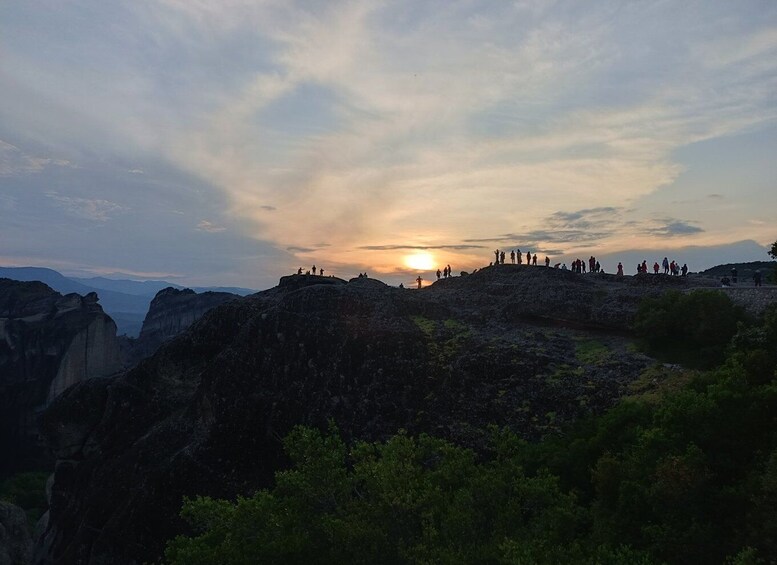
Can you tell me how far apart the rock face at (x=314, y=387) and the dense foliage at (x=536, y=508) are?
1215 cm

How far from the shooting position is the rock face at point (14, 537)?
2028 inches

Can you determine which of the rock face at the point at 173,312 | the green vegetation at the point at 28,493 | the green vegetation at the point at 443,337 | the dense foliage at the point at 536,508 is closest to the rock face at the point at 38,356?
the green vegetation at the point at 28,493

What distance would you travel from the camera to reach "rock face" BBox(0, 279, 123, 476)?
10538cm

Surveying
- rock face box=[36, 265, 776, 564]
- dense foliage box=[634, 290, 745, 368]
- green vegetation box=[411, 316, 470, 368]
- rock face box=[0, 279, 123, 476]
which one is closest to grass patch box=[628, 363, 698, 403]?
rock face box=[36, 265, 776, 564]

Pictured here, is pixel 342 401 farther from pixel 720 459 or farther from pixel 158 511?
pixel 720 459

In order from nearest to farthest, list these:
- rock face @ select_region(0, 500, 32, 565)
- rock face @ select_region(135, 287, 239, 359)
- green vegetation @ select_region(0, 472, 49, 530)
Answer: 1. rock face @ select_region(0, 500, 32, 565)
2. green vegetation @ select_region(0, 472, 49, 530)
3. rock face @ select_region(135, 287, 239, 359)

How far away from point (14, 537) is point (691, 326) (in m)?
70.2

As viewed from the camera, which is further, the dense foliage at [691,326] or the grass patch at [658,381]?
the dense foliage at [691,326]

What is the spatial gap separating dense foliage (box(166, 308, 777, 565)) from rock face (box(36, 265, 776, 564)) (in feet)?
39.9

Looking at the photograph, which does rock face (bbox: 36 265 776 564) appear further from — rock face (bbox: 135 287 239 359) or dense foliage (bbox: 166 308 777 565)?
rock face (bbox: 135 287 239 359)

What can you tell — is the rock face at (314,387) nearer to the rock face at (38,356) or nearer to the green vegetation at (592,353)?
the green vegetation at (592,353)

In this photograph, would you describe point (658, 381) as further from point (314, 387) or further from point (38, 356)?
point (38, 356)

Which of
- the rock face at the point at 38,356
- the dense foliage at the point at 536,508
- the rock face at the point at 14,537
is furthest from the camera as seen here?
the rock face at the point at 38,356

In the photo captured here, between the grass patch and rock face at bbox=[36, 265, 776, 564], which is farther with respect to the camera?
rock face at bbox=[36, 265, 776, 564]
